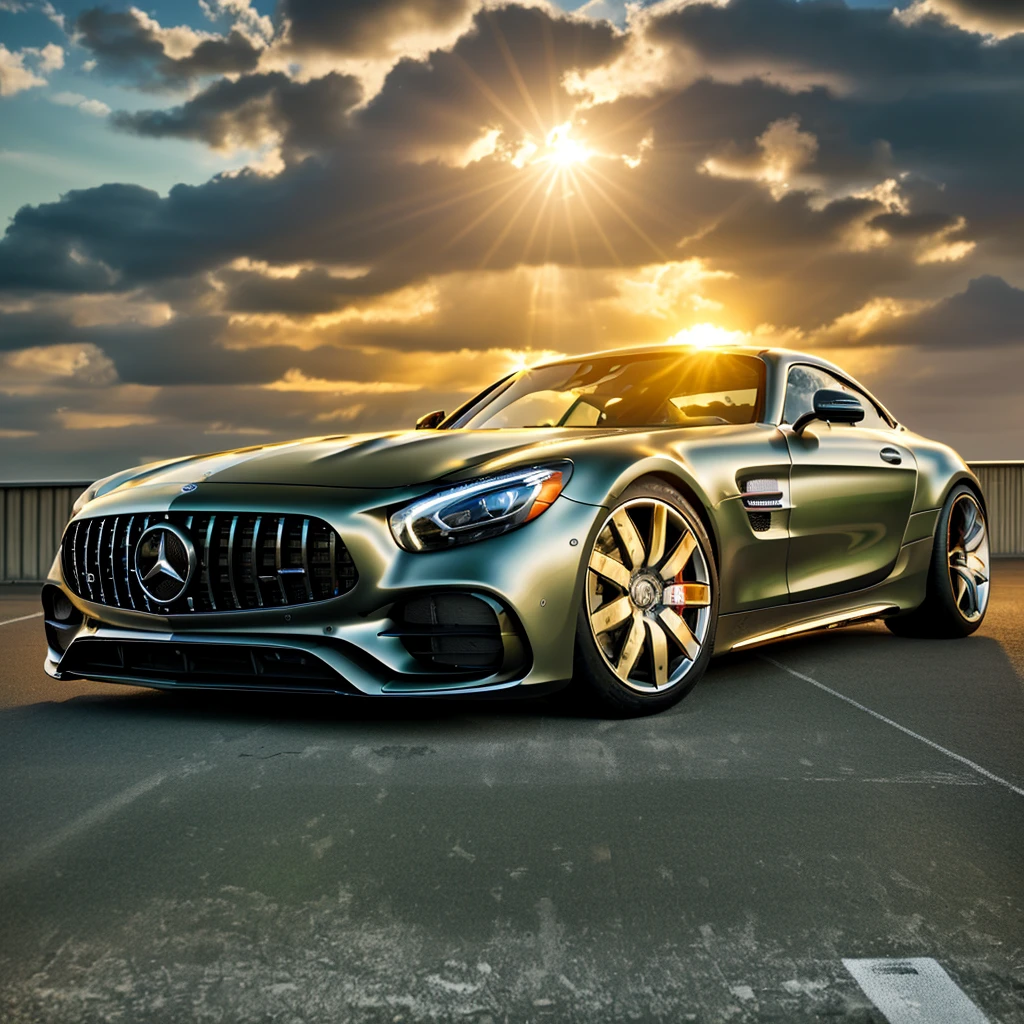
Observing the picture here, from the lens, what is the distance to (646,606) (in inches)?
172

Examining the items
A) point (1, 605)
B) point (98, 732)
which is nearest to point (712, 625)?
point (98, 732)

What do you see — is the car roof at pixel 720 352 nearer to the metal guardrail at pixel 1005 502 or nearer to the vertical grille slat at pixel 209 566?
the vertical grille slat at pixel 209 566

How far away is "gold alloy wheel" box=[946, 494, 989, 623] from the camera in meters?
6.66

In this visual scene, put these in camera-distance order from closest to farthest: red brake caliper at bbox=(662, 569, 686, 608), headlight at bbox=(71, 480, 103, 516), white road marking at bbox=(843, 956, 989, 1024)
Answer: white road marking at bbox=(843, 956, 989, 1024) → red brake caliper at bbox=(662, 569, 686, 608) → headlight at bbox=(71, 480, 103, 516)

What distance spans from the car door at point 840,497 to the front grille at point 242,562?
2172 mm

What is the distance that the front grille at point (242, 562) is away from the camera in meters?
3.98

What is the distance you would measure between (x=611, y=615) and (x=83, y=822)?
191 cm

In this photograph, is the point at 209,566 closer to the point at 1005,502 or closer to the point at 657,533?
the point at 657,533

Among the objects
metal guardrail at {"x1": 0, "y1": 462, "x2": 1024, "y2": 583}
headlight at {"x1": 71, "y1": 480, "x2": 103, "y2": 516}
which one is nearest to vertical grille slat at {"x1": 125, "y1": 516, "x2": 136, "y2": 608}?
headlight at {"x1": 71, "y1": 480, "x2": 103, "y2": 516}

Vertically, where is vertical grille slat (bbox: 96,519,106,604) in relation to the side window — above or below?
below

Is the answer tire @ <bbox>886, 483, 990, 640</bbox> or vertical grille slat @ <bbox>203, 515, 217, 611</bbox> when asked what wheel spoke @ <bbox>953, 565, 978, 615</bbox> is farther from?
vertical grille slat @ <bbox>203, 515, 217, 611</bbox>

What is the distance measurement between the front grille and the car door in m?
2.17

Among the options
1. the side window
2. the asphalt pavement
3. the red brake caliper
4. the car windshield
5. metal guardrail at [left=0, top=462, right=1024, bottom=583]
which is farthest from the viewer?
metal guardrail at [left=0, top=462, right=1024, bottom=583]

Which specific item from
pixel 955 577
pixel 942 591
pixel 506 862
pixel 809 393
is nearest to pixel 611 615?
pixel 506 862
